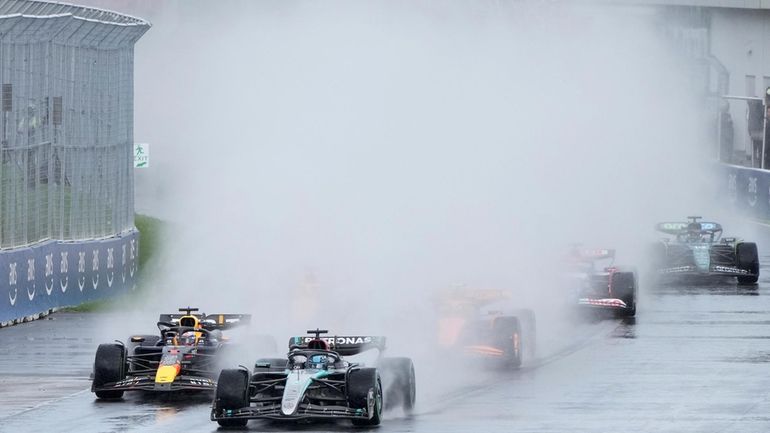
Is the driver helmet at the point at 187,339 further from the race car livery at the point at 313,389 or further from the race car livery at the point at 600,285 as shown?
the race car livery at the point at 600,285

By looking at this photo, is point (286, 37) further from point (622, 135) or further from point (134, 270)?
point (622, 135)

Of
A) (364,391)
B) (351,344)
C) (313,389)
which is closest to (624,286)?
(351,344)

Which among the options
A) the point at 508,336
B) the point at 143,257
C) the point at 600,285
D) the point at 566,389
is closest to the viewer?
the point at 566,389

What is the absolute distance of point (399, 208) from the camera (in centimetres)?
4188

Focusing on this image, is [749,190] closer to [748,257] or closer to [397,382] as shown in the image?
[748,257]

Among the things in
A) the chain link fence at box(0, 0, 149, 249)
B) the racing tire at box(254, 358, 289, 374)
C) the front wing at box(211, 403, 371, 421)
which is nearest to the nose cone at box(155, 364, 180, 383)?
the racing tire at box(254, 358, 289, 374)

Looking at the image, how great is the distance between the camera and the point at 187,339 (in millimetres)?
23938

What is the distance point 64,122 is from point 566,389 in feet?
54.1

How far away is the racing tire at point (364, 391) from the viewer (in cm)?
2044

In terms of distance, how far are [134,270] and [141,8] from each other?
74.5 ft

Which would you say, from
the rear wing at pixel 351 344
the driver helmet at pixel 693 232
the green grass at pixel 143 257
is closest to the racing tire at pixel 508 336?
the rear wing at pixel 351 344

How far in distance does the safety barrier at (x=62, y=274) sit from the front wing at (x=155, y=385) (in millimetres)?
10159

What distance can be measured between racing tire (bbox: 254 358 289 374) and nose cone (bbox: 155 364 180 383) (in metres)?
1.57

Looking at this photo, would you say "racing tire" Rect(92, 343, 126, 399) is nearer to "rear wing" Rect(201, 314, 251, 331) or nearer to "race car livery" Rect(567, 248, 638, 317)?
"rear wing" Rect(201, 314, 251, 331)
